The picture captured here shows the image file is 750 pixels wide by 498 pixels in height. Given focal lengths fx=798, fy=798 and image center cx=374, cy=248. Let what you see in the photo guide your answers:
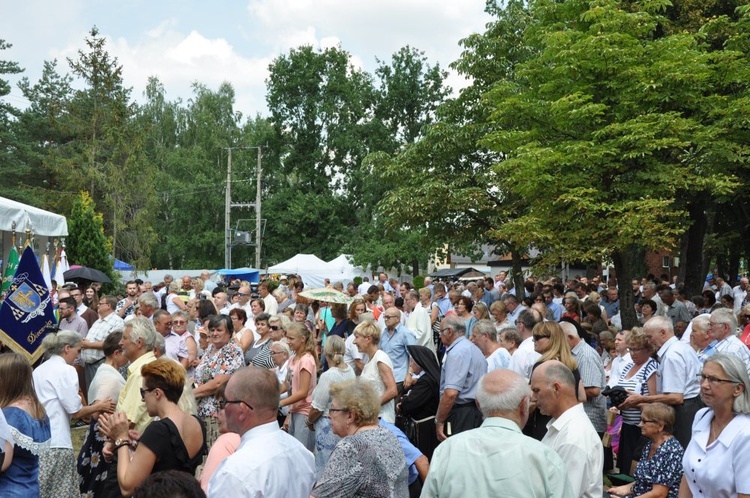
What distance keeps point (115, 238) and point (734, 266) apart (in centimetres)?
2773

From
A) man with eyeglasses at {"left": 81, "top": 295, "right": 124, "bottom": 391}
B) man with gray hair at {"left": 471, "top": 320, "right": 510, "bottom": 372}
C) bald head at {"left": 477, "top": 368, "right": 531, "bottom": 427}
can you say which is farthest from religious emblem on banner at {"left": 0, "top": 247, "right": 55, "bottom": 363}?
bald head at {"left": 477, "top": 368, "right": 531, "bottom": 427}

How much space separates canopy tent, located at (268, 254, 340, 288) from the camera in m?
36.5

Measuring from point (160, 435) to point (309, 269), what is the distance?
3318cm

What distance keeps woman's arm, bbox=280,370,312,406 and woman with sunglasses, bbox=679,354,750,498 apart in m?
3.92

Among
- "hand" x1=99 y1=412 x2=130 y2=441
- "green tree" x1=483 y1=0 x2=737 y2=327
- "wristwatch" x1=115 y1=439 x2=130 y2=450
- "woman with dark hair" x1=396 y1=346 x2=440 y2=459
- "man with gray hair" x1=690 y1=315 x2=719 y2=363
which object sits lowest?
"woman with dark hair" x1=396 y1=346 x2=440 y2=459

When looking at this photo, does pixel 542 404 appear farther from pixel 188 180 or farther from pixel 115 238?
pixel 188 180

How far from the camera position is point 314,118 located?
1980 inches

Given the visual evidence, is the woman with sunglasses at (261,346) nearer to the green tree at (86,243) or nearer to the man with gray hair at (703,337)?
the man with gray hair at (703,337)

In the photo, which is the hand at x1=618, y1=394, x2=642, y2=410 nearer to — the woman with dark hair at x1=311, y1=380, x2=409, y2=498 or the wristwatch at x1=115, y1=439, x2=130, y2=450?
the woman with dark hair at x1=311, y1=380, x2=409, y2=498

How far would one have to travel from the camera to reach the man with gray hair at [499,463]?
11.3 ft

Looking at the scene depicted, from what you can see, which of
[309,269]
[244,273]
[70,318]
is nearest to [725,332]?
[70,318]

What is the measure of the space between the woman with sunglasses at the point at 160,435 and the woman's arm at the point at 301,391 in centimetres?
280

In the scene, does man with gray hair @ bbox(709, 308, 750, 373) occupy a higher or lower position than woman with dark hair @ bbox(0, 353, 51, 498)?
higher

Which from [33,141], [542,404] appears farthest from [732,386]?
[33,141]
